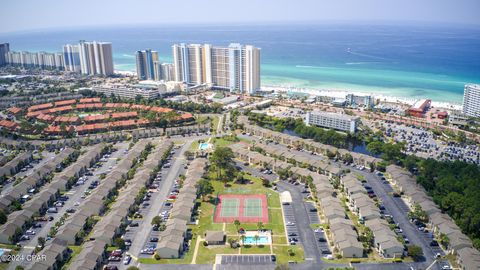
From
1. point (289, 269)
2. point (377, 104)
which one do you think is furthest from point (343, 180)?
point (377, 104)

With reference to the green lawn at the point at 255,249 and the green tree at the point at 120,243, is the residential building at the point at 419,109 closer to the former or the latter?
the green lawn at the point at 255,249

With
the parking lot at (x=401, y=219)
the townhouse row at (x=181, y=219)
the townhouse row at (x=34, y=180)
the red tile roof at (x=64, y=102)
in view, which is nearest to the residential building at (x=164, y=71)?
the red tile roof at (x=64, y=102)

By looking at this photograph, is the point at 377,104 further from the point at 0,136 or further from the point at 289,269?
the point at 0,136

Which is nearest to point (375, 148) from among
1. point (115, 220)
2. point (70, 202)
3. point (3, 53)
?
point (115, 220)

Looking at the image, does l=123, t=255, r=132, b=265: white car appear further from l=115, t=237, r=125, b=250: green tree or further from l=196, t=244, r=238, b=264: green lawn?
l=196, t=244, r=238, b=264: green lawn

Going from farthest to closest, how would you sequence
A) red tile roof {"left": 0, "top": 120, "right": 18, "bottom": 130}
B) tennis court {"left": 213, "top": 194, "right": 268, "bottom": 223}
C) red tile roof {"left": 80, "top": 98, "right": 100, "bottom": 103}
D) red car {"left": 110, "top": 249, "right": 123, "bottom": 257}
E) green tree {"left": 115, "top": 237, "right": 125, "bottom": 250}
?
red tile roof {"left": 80, "top": 98, "right": 100, "bottom": 103}, red tile roof {"left": 0, "top": 120, "right": 18, "bottom": 130}, tennis court {"left": 213, "top": 194, "right": 268, "bottom": 223}, green tree {"left": 115, "top": 237, "right": 125, "bottom": 250}, red car {"left": 110, "top": 249, "right": 123, "bottom": 257}

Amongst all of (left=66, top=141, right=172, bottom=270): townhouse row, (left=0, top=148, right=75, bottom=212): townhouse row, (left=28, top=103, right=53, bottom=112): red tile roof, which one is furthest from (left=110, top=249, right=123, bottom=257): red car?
(left=28, top=103, right=53, bottom=112): red tile roof

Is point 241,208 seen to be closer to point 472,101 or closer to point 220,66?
point 472,101
